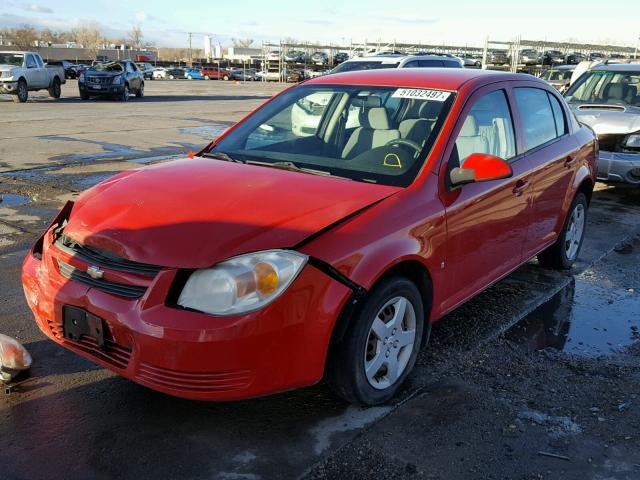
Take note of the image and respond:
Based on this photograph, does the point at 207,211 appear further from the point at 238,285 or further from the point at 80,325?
the point at 80,325

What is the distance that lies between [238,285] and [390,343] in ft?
3.20

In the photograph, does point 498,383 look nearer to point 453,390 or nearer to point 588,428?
point 453,390

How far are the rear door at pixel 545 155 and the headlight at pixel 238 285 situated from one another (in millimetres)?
2445

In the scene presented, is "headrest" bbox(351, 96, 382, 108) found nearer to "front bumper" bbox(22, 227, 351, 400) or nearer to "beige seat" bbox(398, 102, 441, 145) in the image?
"beige seat" bbox(398, 102, 441, 145)

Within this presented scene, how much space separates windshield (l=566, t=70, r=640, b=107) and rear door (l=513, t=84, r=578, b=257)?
481cm

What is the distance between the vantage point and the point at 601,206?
27.6 ft

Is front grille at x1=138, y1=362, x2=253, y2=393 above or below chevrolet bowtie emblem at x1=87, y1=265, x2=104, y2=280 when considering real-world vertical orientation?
below

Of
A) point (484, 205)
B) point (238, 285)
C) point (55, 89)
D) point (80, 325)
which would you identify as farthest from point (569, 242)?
point (55, 89)

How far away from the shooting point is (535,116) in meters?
4.67

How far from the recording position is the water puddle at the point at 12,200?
24.0ft

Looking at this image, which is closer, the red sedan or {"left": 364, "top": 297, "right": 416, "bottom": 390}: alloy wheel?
the red sedan

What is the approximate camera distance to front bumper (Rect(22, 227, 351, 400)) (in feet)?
8.46

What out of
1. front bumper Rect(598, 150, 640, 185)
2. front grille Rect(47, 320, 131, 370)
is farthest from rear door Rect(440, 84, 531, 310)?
front bumper Rect(598, 150, 640, 185)

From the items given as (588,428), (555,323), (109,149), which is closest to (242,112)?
(109,149)
